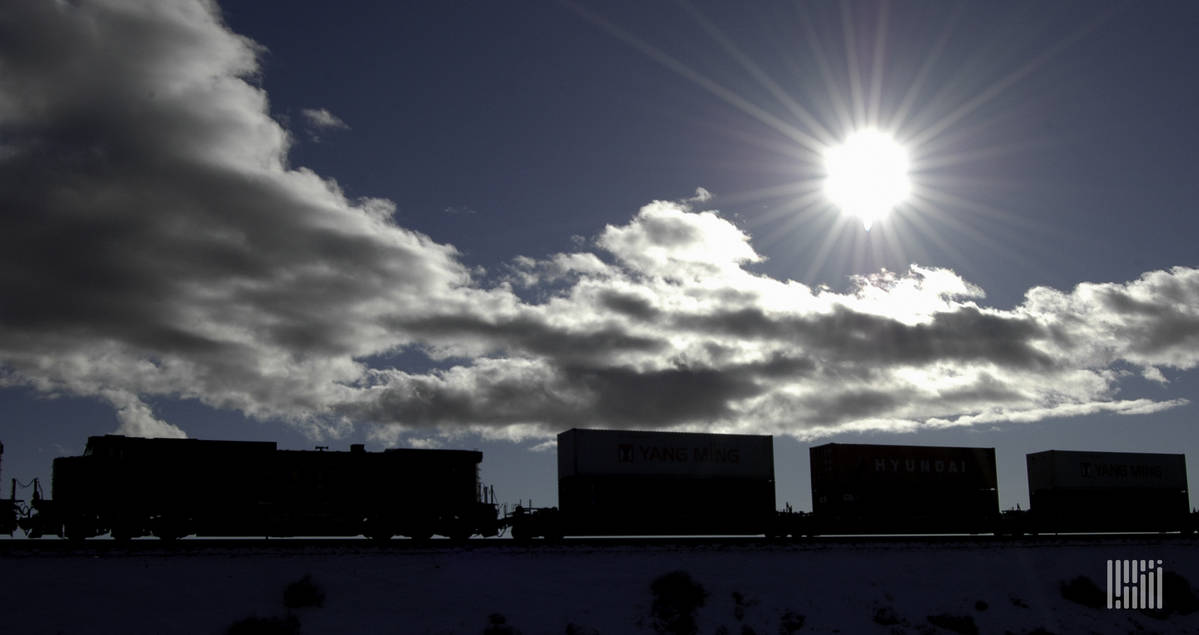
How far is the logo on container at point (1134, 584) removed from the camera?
93.4 feet

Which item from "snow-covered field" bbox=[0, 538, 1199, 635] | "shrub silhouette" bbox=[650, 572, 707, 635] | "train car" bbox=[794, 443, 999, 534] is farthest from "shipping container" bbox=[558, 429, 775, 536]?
"shrub silhouette" bbox=[650, 572, 707, 635]

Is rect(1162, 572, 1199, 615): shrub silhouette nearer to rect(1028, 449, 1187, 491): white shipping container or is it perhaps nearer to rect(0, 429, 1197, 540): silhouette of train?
rect(0, 429, 1197, 540): silhouette of train

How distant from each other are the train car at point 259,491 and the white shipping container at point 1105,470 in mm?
27893

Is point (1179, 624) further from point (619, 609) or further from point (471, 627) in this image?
point (471, 627)

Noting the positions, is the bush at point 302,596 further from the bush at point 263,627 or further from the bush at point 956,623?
the bush at point 956,623

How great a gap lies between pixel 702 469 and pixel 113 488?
20.5 m

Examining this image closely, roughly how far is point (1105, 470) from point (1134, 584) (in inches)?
650

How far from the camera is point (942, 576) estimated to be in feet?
92.2

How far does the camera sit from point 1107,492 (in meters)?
44.5

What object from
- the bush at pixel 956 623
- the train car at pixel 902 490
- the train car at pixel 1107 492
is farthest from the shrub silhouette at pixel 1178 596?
the train car at pixel 1107 492

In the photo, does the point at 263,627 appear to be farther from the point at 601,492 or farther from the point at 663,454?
the point at 663,454

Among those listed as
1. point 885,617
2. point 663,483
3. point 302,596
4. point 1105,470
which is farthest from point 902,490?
point 302,596

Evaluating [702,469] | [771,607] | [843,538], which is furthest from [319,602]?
[843,538]

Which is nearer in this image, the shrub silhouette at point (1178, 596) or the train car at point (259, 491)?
the train car at point (259, 491)
